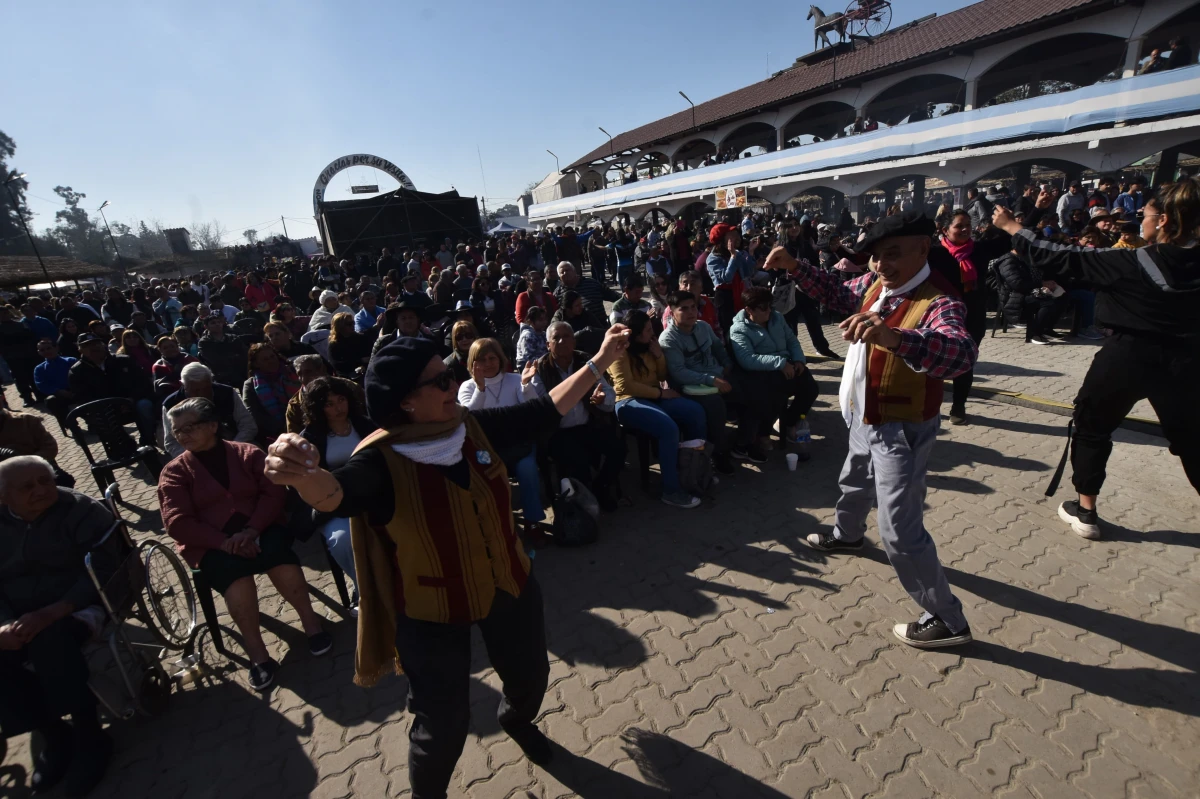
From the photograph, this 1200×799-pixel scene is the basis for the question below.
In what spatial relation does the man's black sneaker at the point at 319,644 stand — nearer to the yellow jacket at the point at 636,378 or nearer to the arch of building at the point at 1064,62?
the yellow jacket at the point at 636,378

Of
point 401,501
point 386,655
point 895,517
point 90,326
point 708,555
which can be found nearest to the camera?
point 401,501

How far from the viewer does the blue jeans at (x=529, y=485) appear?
418 centimetres

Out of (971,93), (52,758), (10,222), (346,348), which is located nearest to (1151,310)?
(52,758)

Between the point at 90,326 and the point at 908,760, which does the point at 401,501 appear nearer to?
the point at 908,760

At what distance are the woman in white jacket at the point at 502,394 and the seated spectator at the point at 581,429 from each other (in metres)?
0.29

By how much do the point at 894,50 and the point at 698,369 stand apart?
23255mm

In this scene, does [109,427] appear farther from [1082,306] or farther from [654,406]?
[1082,306]

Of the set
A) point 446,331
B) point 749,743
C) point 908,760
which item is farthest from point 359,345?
point 908,760

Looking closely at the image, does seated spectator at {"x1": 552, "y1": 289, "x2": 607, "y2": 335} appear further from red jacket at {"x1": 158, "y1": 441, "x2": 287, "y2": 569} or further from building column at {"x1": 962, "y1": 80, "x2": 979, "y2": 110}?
building column at {"x1": 962, "y1": 80, "x2": 979, "y2": 110}

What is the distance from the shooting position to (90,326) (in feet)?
27.3

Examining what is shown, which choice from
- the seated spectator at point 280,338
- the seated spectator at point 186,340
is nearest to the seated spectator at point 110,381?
the seated spectator at point 186,340

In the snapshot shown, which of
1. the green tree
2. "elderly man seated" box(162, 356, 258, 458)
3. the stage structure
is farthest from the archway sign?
the green tree

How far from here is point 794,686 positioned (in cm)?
273

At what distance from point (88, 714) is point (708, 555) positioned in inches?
138
